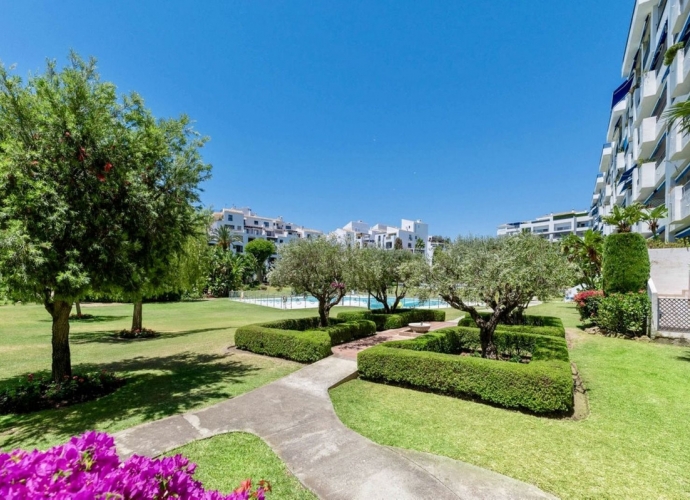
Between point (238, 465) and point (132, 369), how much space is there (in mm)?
8454

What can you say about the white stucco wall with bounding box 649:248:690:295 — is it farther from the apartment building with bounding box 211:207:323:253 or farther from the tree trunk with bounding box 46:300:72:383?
the apartment building with bounding box 211:207:323:253

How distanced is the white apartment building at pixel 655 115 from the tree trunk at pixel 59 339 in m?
22.6

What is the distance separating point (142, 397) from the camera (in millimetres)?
7969

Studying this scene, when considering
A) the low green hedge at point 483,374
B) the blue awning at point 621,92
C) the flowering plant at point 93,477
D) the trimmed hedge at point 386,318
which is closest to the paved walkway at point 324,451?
the low green hedge at point 483,374

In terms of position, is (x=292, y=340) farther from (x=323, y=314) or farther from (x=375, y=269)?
(x=375, y=269)

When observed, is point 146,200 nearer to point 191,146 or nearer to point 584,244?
point 191,146

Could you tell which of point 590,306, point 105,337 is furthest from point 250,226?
point 590,306

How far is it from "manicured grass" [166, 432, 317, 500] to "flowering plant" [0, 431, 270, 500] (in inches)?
94.7

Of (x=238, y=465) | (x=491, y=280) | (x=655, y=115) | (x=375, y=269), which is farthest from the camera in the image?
(x=655, y=115)

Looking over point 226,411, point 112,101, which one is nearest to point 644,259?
point 226,411

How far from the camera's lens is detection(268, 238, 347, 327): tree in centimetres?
1461

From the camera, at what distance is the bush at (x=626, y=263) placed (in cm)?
1510

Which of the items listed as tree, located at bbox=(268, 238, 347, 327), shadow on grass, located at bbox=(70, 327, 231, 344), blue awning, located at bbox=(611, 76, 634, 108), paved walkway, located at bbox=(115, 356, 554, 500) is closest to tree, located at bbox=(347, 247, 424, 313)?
tree, located at bbox=(268, 238, 347, 327)

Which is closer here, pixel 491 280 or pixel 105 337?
pixel 491 280
